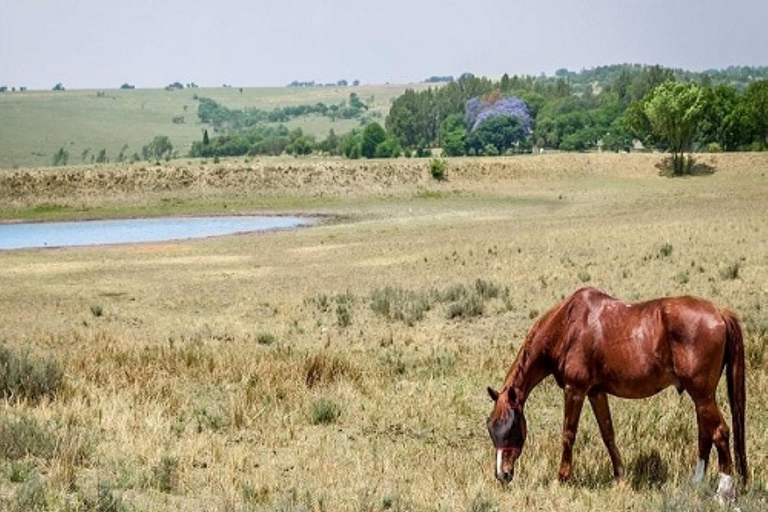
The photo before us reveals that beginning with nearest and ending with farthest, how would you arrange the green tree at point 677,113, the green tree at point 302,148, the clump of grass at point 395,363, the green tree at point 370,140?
the clump of grass at point 395,363
the green tree at point 677,113
the green tree at point 370,140
the green tree at point 302,148

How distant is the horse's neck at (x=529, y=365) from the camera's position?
8398 mm

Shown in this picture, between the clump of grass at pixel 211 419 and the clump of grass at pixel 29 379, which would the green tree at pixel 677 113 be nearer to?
the clump of grass at pixel 29 379

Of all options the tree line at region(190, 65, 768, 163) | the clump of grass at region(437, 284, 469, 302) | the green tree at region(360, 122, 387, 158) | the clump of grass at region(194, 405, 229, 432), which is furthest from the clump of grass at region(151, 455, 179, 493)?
the green tree at region(360, 122, 387, 158)

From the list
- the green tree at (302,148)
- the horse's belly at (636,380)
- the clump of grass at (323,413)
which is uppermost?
the horse's belly at (636,380)

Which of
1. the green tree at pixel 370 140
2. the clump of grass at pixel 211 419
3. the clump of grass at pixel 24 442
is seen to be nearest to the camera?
the clump of grass at pixel 24 442

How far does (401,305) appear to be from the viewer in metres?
24.3

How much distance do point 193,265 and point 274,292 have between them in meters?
9.79

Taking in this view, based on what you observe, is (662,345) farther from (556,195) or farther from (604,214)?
(556,195)

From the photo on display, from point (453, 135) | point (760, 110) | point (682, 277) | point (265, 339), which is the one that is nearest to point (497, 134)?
point (453, 135)

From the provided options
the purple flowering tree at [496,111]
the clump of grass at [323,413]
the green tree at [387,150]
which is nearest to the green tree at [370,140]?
the green tree at [387,150]

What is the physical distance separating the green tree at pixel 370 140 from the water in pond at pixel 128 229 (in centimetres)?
7076

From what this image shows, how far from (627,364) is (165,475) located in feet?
14.1

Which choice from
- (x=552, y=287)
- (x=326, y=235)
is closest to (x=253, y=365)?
(x=552, y=287)

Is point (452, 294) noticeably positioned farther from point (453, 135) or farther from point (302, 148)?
point (302, 148)
